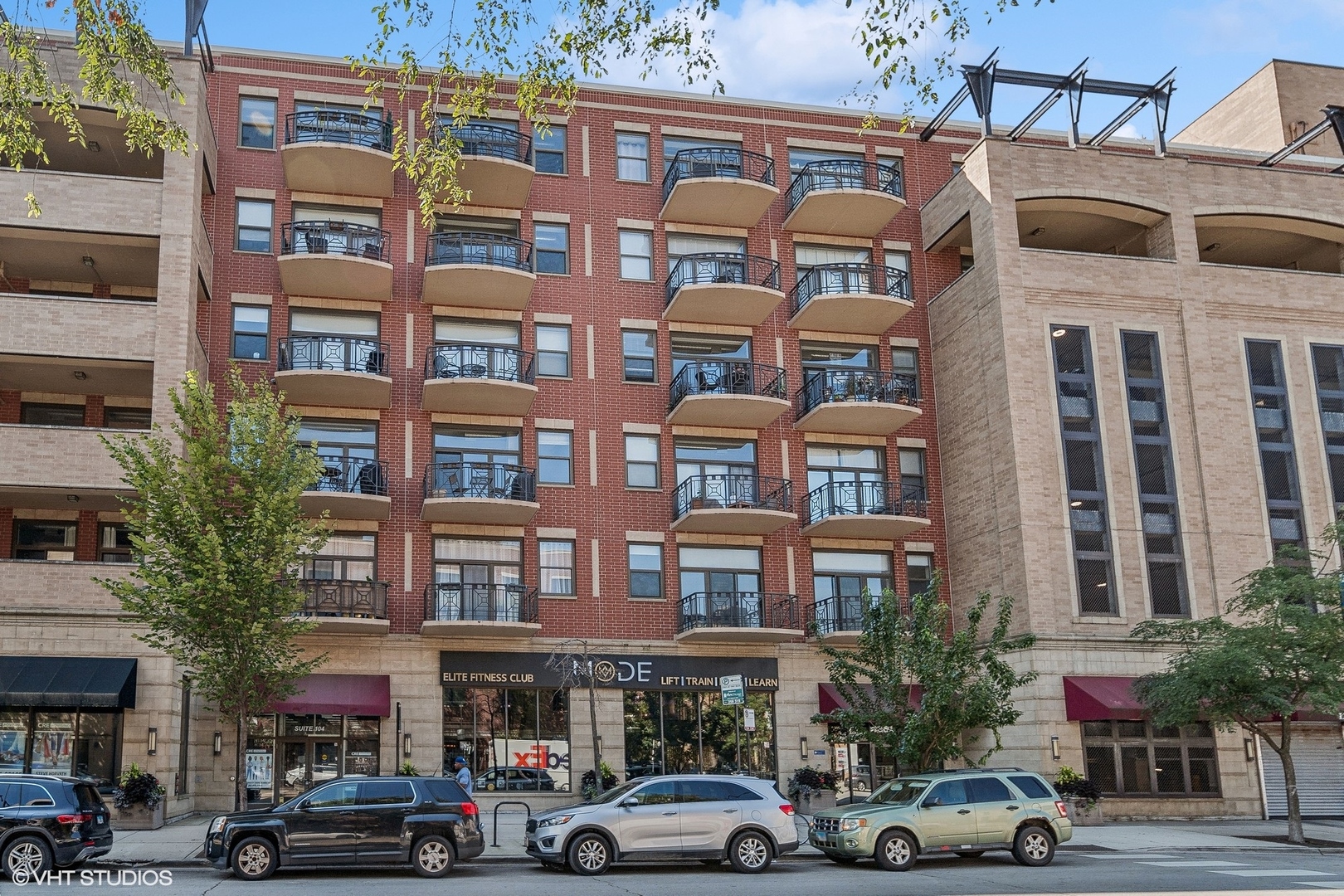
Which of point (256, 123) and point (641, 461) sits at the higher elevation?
point (256, 123)

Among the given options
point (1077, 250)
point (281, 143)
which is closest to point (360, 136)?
point (281, 143)

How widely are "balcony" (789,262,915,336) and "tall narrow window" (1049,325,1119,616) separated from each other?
4776 millimetres

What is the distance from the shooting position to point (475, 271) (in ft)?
109

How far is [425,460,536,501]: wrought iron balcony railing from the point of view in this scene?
32531mm

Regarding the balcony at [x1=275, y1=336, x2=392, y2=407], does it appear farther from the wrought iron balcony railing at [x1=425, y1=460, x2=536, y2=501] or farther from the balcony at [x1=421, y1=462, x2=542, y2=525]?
the balcony at [x1=421, y1=462, x2=542, y2=525]

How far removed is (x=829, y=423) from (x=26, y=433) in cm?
2023

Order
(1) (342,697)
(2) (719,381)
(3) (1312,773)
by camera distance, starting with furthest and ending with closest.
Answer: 1. (2) (719,381)
2. (3) (1312,773)
3. (1) (342,697)

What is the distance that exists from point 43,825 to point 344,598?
44.2 ft

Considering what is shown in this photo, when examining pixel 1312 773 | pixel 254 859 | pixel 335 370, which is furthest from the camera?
pixel 1312 773

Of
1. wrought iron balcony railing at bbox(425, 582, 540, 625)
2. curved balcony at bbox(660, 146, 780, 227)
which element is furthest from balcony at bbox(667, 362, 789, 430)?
wrought iron balcony railing at bbox(425, 582, 540, 625)

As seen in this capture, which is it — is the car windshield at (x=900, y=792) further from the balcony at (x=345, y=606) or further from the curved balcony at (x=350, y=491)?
the curved balcony at (x=350, y=491)

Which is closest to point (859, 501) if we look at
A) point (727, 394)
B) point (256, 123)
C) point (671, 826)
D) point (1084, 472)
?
point (727, 394)

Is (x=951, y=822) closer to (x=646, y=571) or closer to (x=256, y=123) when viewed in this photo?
(x=646, y=571)

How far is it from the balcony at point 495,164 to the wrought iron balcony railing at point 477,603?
34.1 feet
